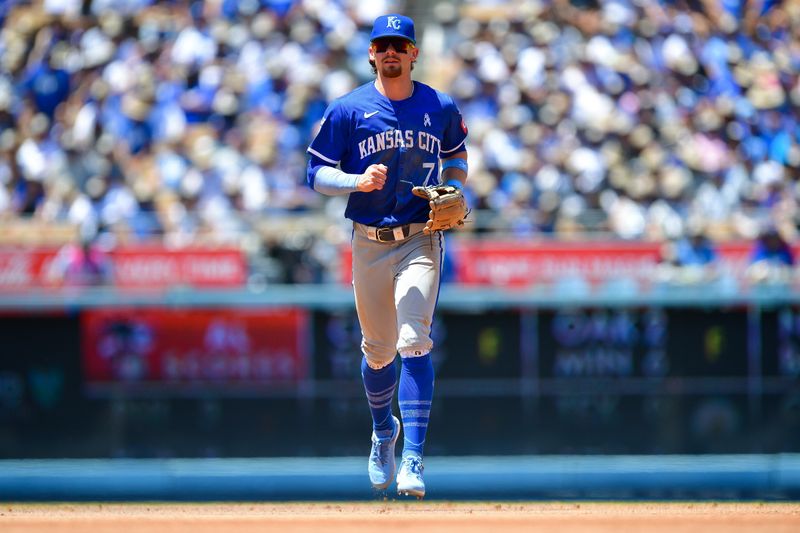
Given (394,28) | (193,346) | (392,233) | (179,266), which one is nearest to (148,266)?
(179,266)

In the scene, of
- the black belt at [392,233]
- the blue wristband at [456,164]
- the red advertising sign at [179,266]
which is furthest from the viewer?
the red advertising sign at [179,266]

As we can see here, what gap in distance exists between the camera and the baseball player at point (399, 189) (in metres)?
5.32

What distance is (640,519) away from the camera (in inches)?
225

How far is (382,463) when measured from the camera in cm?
584

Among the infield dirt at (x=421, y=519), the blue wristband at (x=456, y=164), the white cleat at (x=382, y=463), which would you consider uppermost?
the blue wristband at (x=456, y=164)

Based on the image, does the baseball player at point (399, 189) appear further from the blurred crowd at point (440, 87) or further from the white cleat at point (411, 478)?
the blurred crowd at point (440, 87)

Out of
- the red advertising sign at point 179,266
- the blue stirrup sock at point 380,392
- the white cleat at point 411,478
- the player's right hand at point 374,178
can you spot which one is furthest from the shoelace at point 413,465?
the red advertising sign at point 179,266

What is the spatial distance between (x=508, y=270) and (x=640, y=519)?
518 centimetres

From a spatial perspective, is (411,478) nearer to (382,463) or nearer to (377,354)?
(382,463)

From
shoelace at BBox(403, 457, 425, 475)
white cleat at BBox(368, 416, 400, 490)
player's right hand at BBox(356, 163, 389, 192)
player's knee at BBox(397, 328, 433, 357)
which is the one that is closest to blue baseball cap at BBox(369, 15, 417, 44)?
player's right hand at BBox(356, 163, 389, 192)

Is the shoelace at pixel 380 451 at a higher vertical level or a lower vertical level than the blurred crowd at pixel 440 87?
lower

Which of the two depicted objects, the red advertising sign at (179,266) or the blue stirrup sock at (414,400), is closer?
the blue stirrup sock at (414,400)

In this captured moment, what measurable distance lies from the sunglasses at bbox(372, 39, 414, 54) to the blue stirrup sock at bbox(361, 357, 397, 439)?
1.44 m

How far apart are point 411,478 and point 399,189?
1233mm
